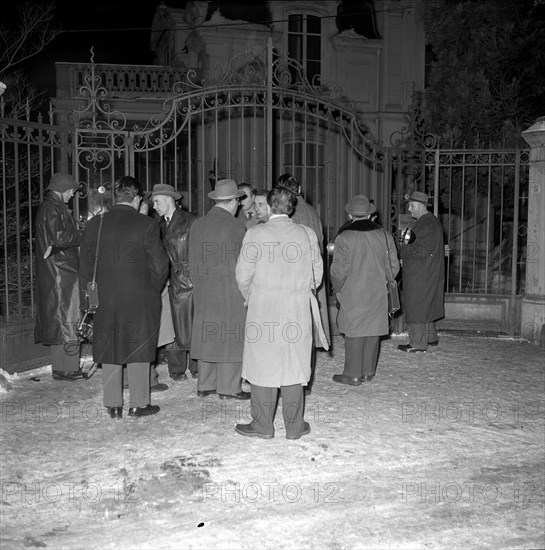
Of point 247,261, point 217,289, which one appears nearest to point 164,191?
point 217,289

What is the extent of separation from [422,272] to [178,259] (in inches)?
126

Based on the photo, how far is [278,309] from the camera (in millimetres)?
4871

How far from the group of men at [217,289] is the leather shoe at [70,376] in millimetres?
12

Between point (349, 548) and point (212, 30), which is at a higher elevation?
point (212, 30)

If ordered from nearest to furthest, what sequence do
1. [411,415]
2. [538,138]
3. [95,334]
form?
[95,334] < [411,415] < [538,138]

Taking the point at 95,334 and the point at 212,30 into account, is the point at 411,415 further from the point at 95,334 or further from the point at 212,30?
the point at 212,30

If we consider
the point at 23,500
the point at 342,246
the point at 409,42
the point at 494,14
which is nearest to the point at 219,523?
the point at 23,500

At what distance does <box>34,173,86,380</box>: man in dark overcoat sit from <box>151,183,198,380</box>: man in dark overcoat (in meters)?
0.93

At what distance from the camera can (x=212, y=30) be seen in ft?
54.4

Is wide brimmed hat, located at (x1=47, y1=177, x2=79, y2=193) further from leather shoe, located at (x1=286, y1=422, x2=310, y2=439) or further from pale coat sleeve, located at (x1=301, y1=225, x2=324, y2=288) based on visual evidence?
leather shoe, located at (x1=286, y1=422, x2=310, y2=439)

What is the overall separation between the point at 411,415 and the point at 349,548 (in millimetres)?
2374

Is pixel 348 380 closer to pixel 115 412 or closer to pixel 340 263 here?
pixel 340 263

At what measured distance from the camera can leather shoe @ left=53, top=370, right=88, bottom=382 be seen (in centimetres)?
679

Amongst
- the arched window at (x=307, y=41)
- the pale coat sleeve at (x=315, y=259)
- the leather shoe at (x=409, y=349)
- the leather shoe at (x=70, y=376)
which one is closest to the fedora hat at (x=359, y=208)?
the pale coat sleeve at (x=315, y=259)
